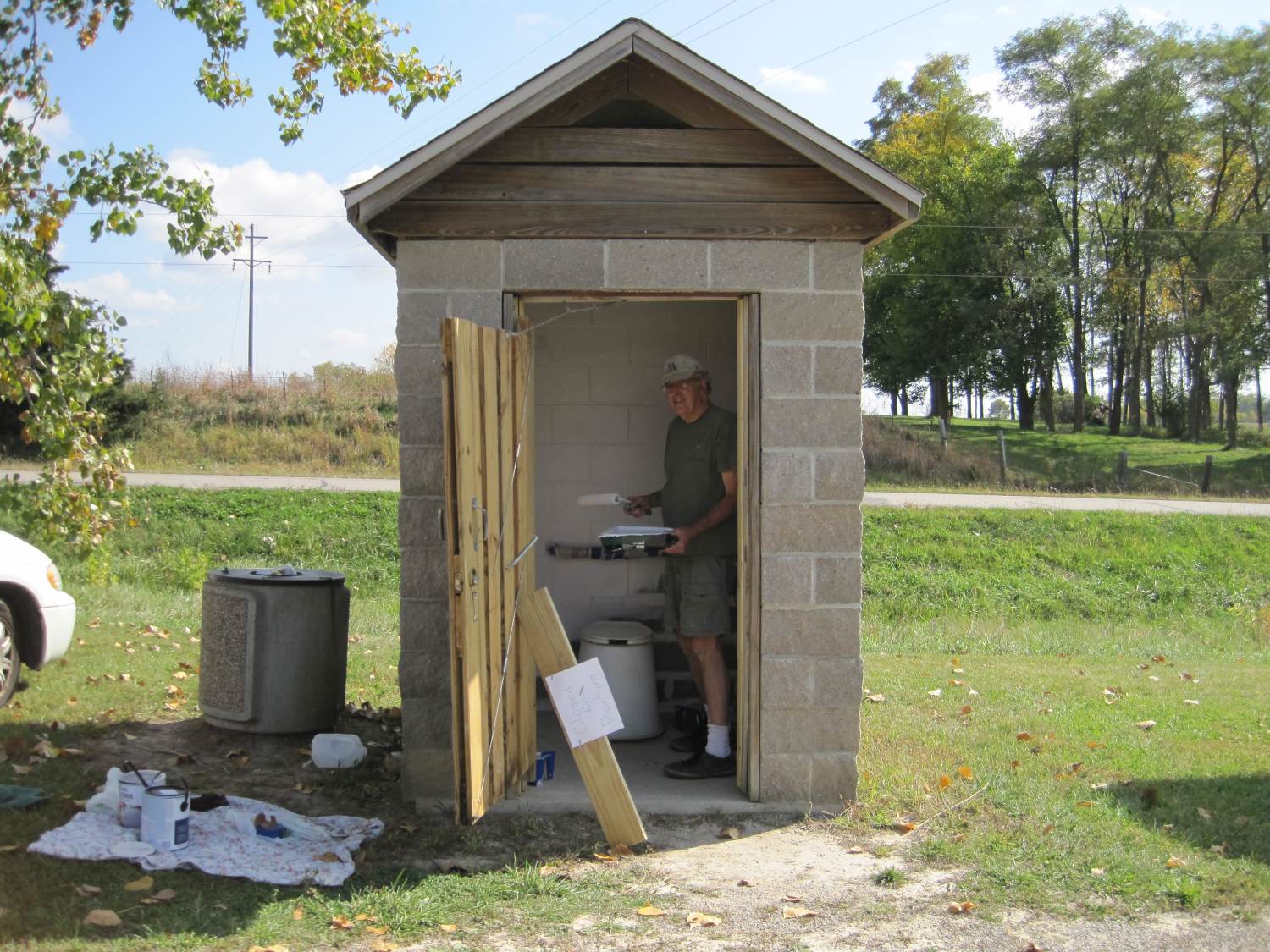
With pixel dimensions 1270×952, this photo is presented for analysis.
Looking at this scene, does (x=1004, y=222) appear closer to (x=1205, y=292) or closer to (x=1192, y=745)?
(x=1205, y=292)

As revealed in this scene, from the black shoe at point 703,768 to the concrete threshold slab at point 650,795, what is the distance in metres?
0.03

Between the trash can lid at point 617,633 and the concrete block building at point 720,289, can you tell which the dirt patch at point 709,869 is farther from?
the trash can lid at point 617,633

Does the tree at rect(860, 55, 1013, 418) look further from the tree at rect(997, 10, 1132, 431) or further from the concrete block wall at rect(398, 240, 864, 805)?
the concrete block wall at rect(398, 240, 864, 805)

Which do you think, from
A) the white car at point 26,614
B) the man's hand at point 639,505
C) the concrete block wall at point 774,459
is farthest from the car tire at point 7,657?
the man's hand at point 639,505

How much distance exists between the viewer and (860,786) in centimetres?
632

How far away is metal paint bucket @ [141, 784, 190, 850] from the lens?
5090mm

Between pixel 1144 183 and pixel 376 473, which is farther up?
pixel 1144 183

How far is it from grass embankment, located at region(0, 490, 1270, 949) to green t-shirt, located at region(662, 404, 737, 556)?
1534 millimetres

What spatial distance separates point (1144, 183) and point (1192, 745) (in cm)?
3434

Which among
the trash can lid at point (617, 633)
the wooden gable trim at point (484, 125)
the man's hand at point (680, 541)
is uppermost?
the wooden gable trim at point (484, 125)

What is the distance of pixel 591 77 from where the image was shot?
229 inches

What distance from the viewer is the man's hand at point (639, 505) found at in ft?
24.2

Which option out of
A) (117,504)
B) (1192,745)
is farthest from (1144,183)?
(117,504)

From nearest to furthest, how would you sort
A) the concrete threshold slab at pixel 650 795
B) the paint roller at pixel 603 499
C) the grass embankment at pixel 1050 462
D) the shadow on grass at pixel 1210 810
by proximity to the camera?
the shadow on grass at pixel 1210 810 → the concrete threshold slab at pixel 650 795 → the paint roller at pixel 603 499 → the grass embankment at pixel 1050 462
